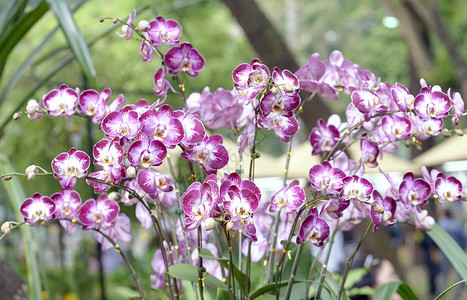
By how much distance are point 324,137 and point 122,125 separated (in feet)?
1.10

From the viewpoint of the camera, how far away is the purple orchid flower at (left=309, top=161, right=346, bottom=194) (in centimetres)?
74

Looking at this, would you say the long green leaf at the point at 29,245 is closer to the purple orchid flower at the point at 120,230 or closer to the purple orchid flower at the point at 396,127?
the purple orchid flower at the point at 120,230

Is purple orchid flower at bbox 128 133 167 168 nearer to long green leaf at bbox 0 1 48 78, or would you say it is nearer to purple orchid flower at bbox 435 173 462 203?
purple orchid flower at bbox 435 173 462 203

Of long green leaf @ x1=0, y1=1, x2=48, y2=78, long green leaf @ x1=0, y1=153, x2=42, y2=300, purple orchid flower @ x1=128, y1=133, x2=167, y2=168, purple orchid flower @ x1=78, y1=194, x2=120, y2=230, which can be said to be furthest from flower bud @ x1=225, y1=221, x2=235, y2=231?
long green leaf @ x1=0, y1=1, x2=48, y2=78

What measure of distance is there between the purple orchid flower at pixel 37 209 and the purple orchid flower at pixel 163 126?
18 centimetres

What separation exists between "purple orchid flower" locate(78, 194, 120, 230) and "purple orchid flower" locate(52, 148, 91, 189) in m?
0.10

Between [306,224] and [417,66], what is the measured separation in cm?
637

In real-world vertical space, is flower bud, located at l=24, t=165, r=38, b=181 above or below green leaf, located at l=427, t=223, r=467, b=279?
above

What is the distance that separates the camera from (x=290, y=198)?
2.50ft

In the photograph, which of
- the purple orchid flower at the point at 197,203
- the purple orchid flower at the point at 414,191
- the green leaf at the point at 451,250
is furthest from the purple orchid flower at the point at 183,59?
the green leaf at the point at 451,250

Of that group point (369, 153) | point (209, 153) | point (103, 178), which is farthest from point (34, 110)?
point (369, 153)

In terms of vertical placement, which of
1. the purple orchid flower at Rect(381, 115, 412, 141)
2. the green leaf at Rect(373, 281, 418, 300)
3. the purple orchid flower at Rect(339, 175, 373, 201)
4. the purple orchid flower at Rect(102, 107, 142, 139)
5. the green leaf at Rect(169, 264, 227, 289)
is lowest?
the green leaf at Rect(373, 281, 418, 300)

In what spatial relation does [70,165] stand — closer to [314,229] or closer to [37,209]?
[37,209]

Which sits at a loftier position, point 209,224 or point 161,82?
point 161,82
